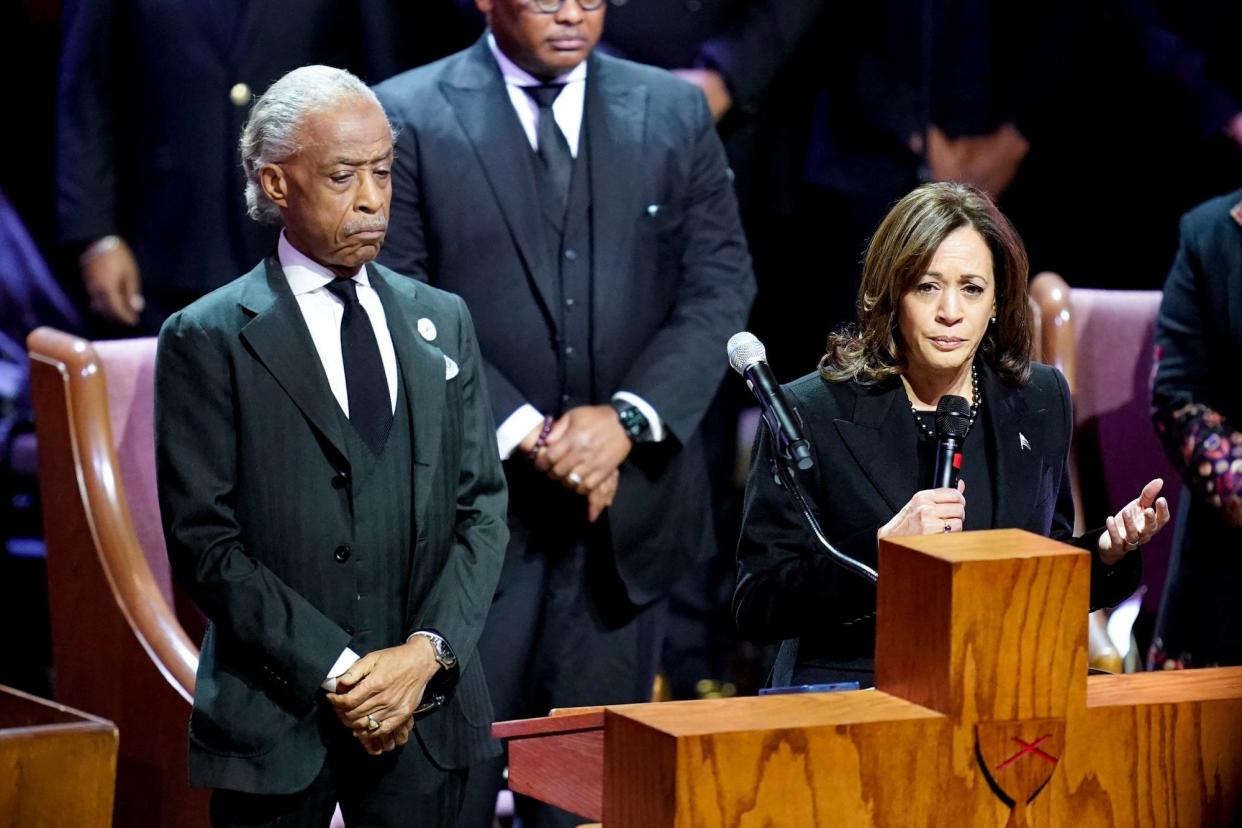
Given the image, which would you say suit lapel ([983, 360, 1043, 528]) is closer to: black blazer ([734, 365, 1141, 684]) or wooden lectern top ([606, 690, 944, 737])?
black blazer ([734, 365, 1141, 684])

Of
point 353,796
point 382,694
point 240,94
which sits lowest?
point 353,796

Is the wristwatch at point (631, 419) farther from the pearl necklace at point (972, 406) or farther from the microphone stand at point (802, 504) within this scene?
the microphone stand at point (802, 504)

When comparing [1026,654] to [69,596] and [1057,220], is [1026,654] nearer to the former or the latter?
[69,596]

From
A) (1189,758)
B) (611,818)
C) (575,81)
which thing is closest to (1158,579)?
(575,81)

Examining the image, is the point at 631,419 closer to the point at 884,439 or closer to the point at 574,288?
the point at 574,288

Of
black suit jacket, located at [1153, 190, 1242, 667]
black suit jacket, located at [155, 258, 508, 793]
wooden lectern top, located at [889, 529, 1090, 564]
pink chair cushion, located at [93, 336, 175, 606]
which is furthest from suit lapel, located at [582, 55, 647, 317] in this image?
wooden lectern top, located at [889, 529, 1090, 564]

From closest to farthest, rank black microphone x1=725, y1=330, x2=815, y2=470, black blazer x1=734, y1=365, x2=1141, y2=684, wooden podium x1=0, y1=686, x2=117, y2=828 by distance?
black microphone x1=725, y1=330, x2=815, y2=470 → wooden podium x1=0, y1=686, x2=117, y2=828 → black blazer x1=734, y1=365, x2=1141, y2=684

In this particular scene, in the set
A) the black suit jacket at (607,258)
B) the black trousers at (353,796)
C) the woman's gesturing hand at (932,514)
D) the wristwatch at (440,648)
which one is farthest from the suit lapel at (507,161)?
the woman's gesturing hand at (932,514)

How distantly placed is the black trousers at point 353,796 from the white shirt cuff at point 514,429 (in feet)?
3.00

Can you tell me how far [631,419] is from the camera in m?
3.52

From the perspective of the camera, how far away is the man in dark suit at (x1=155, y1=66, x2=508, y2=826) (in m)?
2.50

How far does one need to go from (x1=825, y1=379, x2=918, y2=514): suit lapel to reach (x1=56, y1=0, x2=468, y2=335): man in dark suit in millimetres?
2039

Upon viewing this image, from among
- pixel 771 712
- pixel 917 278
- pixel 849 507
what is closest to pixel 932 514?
pixel 849 507

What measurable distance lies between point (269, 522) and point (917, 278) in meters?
→ 0.93
